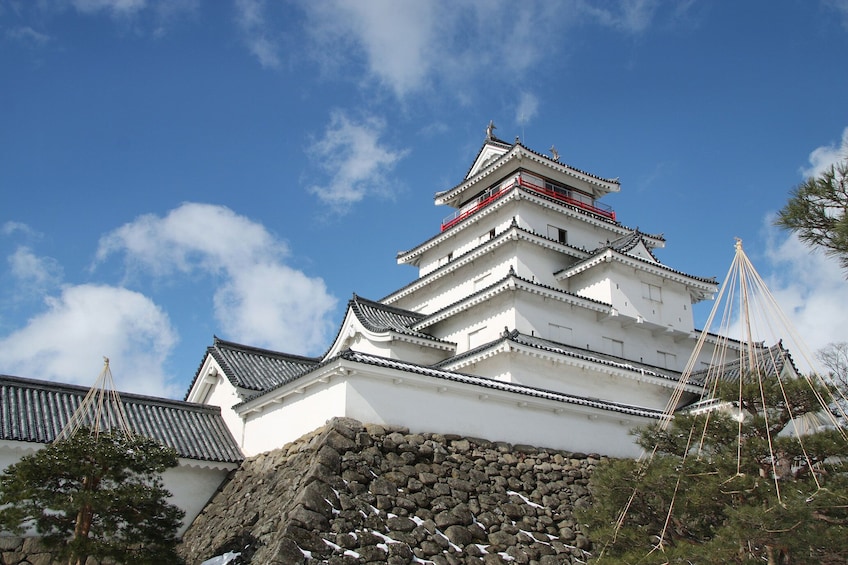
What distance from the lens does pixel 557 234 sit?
24219 mm

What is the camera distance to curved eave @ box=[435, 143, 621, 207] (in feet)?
81.7

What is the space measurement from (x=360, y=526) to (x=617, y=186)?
1981 cm

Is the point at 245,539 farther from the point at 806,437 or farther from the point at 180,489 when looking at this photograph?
the point at 806,437

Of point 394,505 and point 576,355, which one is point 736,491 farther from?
point 576,355

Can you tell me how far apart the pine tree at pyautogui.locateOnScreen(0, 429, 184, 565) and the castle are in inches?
132

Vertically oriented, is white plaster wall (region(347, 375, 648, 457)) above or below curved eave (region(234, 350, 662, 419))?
below

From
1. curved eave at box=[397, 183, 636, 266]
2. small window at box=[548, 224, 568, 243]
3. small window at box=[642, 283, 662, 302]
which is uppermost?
curved eave at box=[397, 183, 636, 266]

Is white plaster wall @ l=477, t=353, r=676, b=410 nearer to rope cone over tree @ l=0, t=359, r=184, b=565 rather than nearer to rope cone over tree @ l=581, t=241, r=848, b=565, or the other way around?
rope cone over tree @ l=581, t=241, r=848, b=565

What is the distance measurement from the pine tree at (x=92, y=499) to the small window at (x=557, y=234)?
663 inches

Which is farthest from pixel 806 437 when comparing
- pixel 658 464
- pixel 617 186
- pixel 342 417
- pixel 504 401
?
pixel 617 186

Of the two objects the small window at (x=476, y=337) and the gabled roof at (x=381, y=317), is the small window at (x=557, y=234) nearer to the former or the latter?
the small window at (x=476, y=337)

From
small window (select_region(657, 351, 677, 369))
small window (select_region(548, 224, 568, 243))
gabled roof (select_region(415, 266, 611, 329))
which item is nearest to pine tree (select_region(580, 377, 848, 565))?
gabled roof (select_region(415, 266, 611, 329))

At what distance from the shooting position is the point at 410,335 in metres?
20.7

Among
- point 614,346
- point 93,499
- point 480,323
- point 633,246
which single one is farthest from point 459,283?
point 93,499
